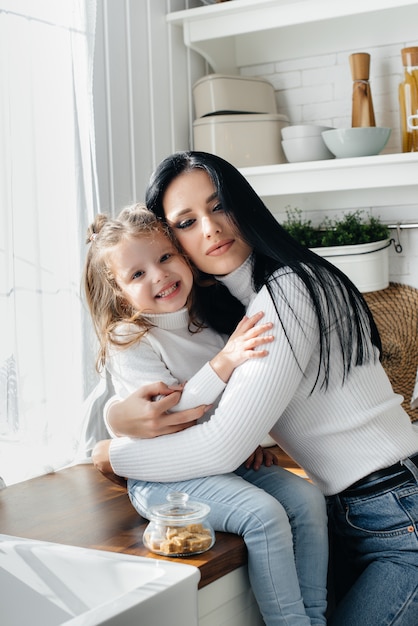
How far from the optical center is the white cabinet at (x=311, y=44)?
2352mm

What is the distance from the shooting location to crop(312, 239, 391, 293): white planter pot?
2434 millimetres

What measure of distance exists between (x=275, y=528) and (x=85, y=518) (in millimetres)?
452

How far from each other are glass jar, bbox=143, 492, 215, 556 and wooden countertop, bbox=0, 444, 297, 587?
15mm

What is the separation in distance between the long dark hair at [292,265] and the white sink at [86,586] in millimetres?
464

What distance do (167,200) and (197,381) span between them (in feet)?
1.24

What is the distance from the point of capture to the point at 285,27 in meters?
2.61

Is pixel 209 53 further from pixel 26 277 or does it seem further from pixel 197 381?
pixel 197 381

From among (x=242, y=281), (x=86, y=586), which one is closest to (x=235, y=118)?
(x=242, y=281)

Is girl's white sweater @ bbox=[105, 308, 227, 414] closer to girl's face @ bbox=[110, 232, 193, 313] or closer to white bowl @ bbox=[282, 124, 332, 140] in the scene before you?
girl's face @ bbox=[110, 232, 193, 313]

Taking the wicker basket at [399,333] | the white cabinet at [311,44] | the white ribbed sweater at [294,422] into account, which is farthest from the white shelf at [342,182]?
the white ribbed sweater at [294,422]

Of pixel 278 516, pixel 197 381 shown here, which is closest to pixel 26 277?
pixel 197 381

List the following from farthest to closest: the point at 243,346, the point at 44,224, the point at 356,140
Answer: the point at 356,140 → the point at 44,224 → the point at 243,346

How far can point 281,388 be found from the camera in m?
1.47

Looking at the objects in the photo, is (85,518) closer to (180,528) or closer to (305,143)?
(180,528)
